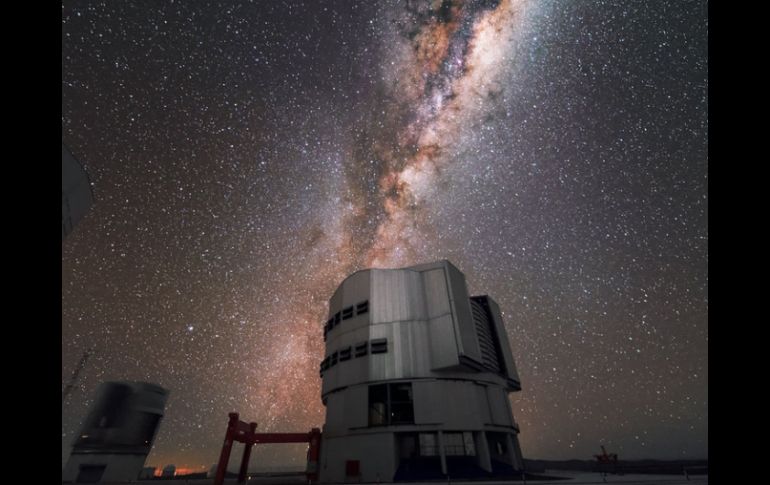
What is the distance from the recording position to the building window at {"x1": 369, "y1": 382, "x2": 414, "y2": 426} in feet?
101

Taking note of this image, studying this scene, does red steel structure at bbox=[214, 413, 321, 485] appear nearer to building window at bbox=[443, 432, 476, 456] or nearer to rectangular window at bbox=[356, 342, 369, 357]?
rectangular window at bbox=[356, 342, 369, 357]

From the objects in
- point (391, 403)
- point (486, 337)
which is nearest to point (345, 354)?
point (391, 403)

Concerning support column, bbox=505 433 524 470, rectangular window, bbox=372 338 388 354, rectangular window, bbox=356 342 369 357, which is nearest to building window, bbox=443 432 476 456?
support column, bbox=505 433 524 470

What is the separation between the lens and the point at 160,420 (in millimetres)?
39344

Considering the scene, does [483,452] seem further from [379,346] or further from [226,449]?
[226,449]

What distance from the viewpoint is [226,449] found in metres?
27.3

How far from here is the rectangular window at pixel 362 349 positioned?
3380 centimetres

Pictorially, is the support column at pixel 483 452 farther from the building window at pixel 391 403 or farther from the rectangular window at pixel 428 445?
the building window at pixel 391 403

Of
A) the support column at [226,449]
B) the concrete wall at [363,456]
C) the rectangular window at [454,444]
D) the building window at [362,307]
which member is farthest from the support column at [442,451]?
the support column at [226,449]

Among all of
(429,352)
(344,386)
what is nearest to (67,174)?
(344,386)

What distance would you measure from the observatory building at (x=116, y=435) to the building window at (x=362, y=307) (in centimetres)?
2420

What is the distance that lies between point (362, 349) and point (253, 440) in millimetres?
11676

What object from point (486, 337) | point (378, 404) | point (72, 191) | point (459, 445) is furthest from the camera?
point (486, 337)
